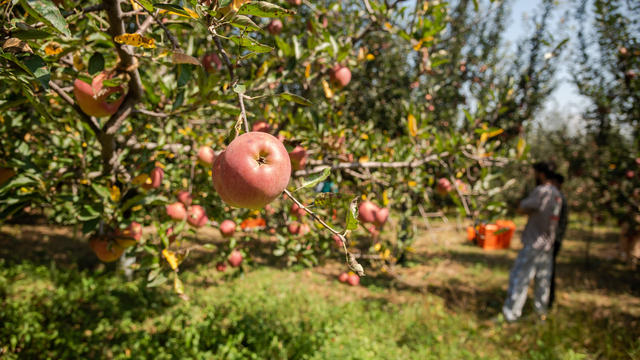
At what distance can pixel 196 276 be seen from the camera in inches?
213

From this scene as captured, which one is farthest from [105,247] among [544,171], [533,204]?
[544,171]

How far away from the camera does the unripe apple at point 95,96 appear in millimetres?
1368

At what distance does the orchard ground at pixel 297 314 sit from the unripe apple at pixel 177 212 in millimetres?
1584

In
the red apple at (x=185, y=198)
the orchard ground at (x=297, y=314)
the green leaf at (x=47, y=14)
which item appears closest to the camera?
the green leaf at (x=47, y=14)

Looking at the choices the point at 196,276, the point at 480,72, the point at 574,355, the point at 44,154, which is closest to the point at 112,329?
the point at 196,276

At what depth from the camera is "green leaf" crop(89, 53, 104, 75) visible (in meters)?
1.25

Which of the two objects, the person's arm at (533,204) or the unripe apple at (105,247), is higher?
the person's arm at (533,204)

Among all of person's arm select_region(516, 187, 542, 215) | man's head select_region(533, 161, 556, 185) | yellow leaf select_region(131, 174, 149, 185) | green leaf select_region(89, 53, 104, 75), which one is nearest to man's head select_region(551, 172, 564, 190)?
man's head select_region(533, 161, 556, 185)

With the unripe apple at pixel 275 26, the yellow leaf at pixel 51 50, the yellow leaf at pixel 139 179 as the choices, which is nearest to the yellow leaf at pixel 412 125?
the unripe apple at pixel 275 26

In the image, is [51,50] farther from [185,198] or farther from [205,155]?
[185,198]

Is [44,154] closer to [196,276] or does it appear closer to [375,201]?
[375,201]

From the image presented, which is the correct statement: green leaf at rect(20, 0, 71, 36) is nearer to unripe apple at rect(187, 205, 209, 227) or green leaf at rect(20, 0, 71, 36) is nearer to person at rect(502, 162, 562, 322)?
unripe apple at rect(187, 205, 209, 227)

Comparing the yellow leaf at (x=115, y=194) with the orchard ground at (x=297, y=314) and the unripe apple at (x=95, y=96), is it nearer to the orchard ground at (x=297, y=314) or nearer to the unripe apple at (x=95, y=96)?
the unripe apple at (x=95, y=96)

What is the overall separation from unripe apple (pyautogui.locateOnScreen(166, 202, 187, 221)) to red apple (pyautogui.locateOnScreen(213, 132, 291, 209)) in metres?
1.36
